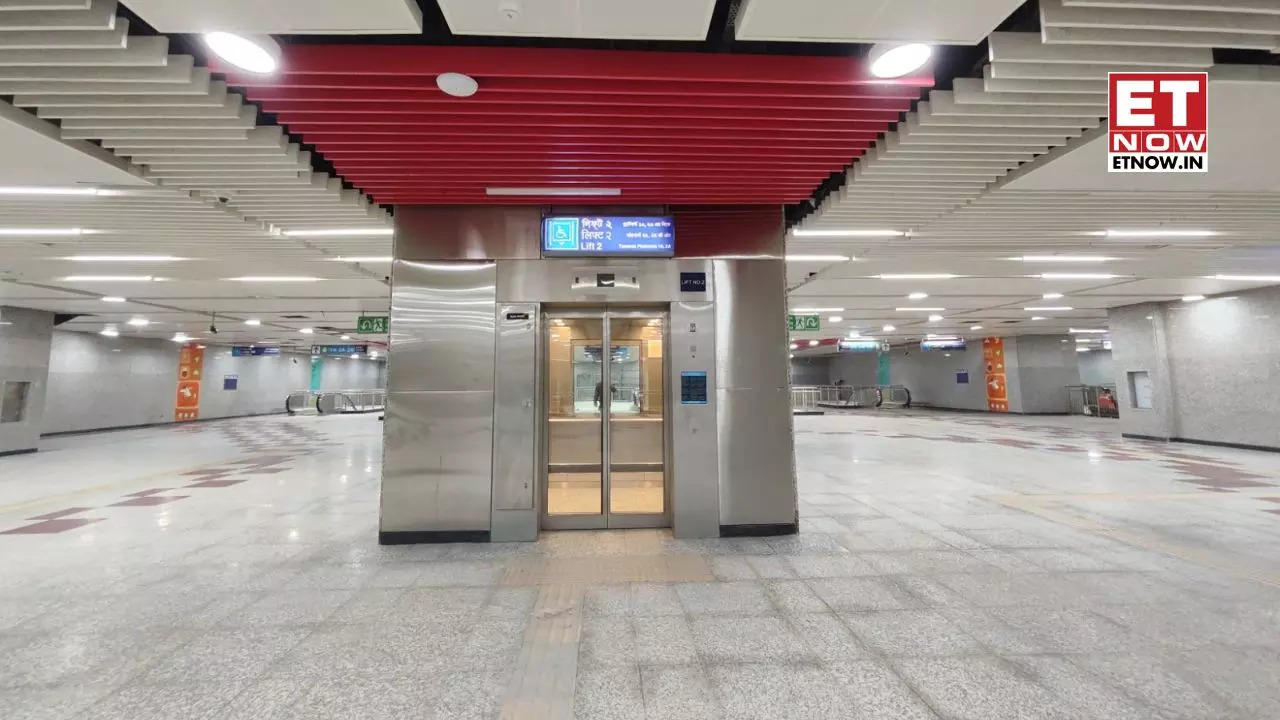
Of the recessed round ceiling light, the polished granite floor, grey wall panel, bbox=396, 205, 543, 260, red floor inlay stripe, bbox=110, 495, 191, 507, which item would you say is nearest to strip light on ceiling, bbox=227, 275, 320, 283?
red floor inlay stripe, bbox=110, 495, 191, 507

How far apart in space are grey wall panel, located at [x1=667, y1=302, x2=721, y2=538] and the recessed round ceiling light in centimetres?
262

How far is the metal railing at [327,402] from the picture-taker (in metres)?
23.1

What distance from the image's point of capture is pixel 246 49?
8.82 feet

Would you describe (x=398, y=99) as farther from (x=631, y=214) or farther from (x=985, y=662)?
(x=985, y=662)

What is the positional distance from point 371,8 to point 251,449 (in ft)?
40.0

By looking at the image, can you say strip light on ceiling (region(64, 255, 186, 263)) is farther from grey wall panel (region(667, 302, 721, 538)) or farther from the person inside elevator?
grey wall panel (region(667, 302, 721, 538))

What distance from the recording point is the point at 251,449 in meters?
11.2

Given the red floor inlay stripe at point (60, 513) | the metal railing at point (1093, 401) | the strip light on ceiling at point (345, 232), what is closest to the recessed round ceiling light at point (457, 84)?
the strip light on ceiling at point (345, 232)

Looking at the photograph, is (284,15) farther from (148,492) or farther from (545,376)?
(148,492)

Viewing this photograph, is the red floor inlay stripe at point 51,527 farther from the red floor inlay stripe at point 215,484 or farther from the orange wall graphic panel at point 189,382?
the orange wall graphic panel at point 189,382

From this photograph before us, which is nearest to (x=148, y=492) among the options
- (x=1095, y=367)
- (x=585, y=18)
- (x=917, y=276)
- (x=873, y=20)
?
(x=585, y=18)

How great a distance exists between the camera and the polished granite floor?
7.41ft

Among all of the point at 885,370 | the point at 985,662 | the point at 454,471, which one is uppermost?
the point at 885,370

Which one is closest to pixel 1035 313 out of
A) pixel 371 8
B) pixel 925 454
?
pixel 925 454
